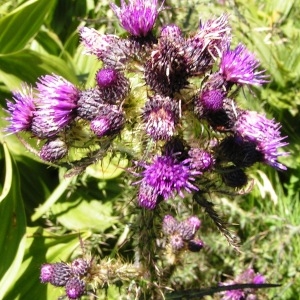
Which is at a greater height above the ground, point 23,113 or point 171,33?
point 171,33

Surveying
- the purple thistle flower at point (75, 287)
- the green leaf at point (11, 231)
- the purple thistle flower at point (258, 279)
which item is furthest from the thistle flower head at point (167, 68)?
the purple thistle flower at point (258, 279)

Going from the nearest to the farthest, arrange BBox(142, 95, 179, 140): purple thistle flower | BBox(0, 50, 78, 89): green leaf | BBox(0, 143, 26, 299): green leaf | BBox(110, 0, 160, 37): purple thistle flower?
1. BBox(142, 95, 179, 140): purple thistle flower
2. BBox(110, 0, 160, 37): purple thistle flower
3. BBox(0, 143, 26, 299): green leaf
4. BBox(0, 50, 78, 89): green leaf

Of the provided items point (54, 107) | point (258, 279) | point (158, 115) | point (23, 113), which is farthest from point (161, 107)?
point (258, 279)

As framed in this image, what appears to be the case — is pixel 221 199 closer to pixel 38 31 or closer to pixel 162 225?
pixel 162 225

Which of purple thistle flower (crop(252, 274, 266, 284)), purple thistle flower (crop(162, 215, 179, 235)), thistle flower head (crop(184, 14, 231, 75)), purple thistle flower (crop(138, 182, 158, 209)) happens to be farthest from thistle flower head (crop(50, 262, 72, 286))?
purple thistle flower (crop(252, 274, 266, 284))

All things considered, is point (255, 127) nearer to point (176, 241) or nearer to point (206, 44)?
point (206, 44)

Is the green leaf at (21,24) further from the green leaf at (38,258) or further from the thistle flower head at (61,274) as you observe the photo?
the thistle flower head at (61,274)

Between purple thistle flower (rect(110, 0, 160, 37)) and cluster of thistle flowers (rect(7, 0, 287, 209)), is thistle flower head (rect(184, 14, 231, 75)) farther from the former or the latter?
purple thistle flower (rect(110, 0, 160, 37))
